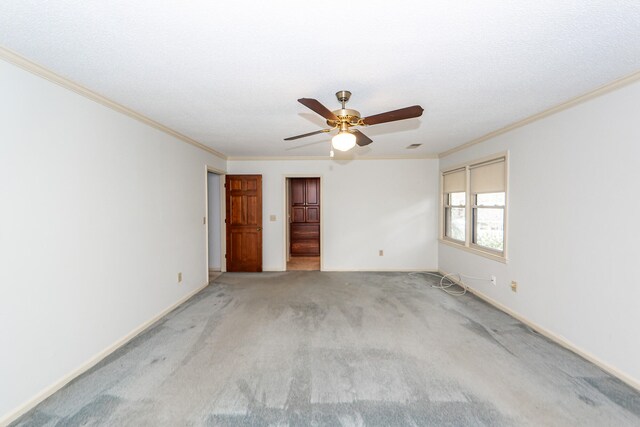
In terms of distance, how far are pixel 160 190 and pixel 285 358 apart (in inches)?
95.4

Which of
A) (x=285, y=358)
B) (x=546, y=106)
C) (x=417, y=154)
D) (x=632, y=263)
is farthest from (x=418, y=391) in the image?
(x=417, y=154)

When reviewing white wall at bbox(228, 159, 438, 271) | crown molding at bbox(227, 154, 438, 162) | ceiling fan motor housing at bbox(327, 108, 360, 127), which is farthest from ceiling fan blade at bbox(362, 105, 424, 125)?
white wall at bbox(228, 159, 438, 271)

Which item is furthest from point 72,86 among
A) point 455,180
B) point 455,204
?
point 455,204

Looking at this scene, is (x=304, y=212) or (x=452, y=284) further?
(x=304, y=212)

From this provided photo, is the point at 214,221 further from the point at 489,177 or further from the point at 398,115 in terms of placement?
the point at 489,177

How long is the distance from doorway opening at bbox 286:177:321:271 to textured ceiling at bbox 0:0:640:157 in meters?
5.07

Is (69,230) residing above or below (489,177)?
below

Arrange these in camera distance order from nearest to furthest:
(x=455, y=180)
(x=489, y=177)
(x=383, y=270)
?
1. (x=489, y=177)
2. (x=455, y=180)
3. (x=383, y=270)

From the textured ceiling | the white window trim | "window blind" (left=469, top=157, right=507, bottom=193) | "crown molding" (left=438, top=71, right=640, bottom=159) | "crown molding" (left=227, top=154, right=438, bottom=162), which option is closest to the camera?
the textured ceiling

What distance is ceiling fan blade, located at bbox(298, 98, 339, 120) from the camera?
1.86m

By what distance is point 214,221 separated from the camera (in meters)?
5.64

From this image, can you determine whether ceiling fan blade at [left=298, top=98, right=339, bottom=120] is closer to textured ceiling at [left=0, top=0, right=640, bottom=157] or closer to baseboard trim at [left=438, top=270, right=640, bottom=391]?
textured ceiling at [left=0, top=0, right=640, bottom=157]

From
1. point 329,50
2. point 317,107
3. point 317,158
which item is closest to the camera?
point 329,50

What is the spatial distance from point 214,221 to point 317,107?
432 cm
